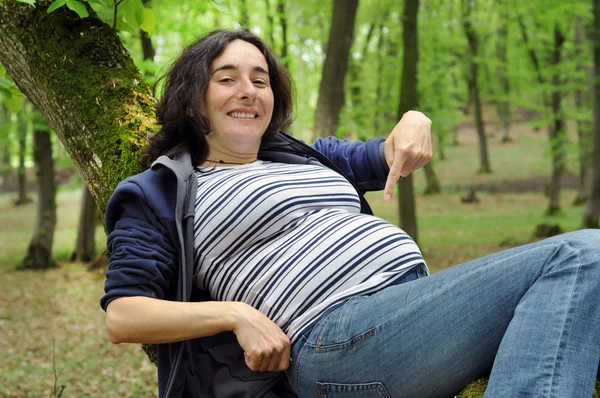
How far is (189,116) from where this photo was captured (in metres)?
2.73

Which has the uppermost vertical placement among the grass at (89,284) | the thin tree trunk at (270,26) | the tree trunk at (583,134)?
the thin tree trunk at (270,26)

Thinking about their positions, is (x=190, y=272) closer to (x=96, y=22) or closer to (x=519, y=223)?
(x=96, y=22)

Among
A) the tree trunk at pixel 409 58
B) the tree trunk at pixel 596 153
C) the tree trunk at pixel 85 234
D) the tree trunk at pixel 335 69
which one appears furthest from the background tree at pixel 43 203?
the tree trunk at pixel 596 153

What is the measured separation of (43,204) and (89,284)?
267cm

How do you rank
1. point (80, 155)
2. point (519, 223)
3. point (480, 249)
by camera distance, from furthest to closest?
1. point (519, 223)
2. point (480, 249)
3. point (80, 155)

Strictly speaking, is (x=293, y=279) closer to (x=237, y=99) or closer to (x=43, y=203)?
(x=237, y=99)

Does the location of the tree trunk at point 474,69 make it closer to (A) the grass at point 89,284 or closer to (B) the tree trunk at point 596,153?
(A) the grass at point 89,284

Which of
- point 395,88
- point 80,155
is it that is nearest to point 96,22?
point 80,155

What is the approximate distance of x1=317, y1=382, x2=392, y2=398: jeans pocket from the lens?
1.96 m

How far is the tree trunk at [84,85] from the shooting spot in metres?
2.82

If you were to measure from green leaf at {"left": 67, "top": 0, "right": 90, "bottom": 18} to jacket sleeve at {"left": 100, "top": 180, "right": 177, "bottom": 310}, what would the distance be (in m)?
1.00

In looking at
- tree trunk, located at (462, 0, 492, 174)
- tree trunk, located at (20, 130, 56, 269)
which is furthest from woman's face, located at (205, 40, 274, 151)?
tree trunk, located at (462, 0, 492, 174)

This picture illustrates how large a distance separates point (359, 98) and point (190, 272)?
18596 mm

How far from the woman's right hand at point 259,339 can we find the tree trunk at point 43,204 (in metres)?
12.4
